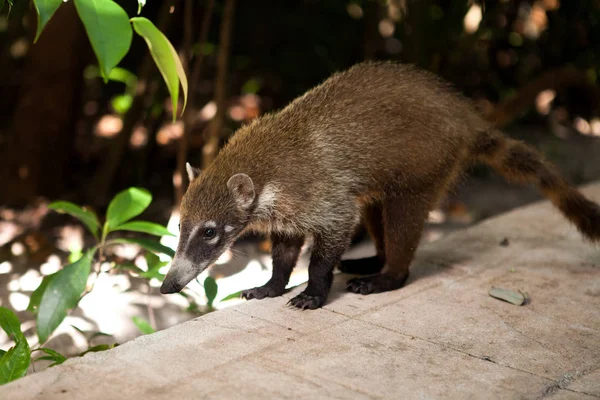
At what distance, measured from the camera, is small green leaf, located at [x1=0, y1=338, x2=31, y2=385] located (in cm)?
332

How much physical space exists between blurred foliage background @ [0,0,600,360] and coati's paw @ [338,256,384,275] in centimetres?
126

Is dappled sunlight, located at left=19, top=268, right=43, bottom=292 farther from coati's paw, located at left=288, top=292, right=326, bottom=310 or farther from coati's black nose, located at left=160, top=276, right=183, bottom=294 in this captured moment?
coati's paw, located at left=288, top=292, right=326, bottom=310

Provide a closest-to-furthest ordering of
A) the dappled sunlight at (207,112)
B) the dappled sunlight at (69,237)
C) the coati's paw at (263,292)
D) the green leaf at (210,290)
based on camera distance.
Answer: the green leaf at (210,290) < the coati's paw at (263,292) < the dappled sunlight at (69,237) < the dappled sunlight at (207,112)

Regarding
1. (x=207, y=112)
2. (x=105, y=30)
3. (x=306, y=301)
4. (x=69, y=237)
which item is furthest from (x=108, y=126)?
(x=105, y=30)

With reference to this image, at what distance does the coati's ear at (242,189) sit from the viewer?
4.08m

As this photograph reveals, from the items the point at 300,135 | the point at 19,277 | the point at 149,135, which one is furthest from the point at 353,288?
the point at 149,135

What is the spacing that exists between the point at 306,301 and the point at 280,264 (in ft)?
1.34

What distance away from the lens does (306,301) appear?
161 inches

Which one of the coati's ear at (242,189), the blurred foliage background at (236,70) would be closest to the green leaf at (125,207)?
the coati's ear at (242,189)

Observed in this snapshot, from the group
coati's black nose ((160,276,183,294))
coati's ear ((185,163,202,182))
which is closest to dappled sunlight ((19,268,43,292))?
coati's ear ((185,163,202,182))

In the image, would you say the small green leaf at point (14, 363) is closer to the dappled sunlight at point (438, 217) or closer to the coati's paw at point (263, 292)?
the coati's paw at point (263, 292)

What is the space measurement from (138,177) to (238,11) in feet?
6.29

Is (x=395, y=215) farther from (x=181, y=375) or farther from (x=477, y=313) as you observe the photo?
(x=181, y=375)

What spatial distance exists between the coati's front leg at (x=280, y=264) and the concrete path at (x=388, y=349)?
0.08 m
